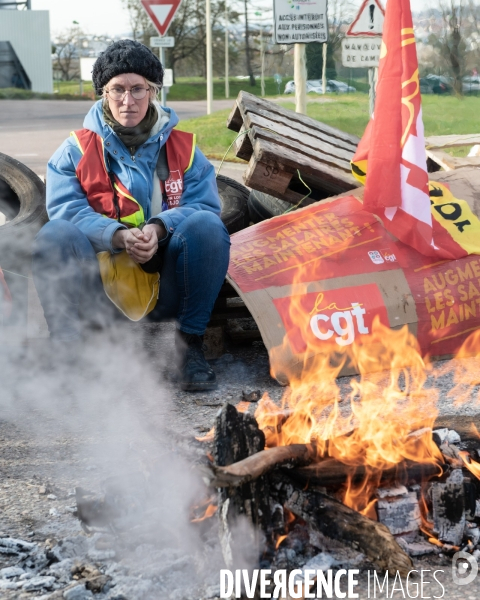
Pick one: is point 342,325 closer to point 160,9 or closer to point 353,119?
point 160,9

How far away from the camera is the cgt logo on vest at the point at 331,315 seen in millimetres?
4242

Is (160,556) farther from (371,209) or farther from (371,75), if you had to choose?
(371,75)

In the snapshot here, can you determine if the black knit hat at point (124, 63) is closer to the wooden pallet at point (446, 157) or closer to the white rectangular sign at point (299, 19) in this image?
the wooden pallet at point (446, 157)

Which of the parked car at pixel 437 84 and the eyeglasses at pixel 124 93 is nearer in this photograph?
the eyeglasses at pixel 124 93

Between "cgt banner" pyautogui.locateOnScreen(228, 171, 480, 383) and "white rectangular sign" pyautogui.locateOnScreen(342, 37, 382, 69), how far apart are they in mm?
3977

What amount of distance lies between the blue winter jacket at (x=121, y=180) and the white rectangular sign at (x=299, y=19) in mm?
4405

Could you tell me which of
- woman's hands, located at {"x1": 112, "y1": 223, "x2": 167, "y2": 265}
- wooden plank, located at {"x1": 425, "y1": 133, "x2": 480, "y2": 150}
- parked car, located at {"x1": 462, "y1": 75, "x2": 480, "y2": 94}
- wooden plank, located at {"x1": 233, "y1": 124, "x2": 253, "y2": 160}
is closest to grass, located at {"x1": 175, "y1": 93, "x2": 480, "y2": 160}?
parked car, located at {"x1": 462, "y1": 75, "x2": 480, "y2": 94}

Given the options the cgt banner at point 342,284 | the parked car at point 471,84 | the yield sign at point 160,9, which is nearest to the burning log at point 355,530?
the cgt banner at point 342,284

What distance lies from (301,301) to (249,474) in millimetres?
2004

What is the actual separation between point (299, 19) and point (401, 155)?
13.8 feet

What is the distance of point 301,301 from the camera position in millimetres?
4305

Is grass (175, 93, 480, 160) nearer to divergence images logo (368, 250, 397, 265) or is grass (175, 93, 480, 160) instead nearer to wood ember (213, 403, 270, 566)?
divergence images logo (368, 250, 397, 265)

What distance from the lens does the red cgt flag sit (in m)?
4.51

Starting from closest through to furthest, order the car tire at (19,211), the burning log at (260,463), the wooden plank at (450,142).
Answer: the burning log at (260,463), the car tire at (19,211), the wooden plank at (450,142)
